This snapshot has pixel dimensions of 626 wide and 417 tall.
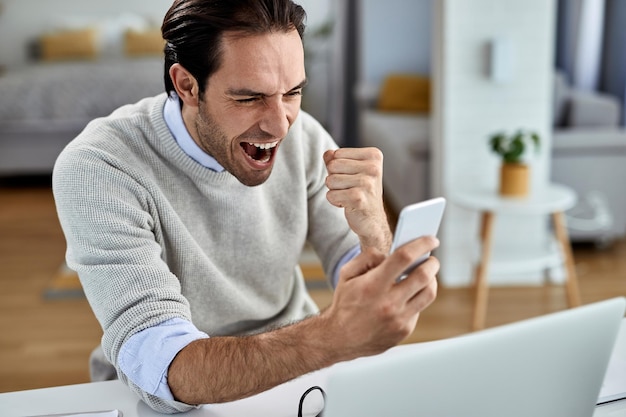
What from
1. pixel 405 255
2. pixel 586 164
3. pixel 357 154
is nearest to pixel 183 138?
pixel 357 154

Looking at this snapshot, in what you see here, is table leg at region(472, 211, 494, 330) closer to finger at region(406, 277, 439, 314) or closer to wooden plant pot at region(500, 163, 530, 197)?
wooden plant pot at region(500, 163, 530, 197)

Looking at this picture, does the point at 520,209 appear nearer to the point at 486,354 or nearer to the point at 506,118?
the point at 506,118

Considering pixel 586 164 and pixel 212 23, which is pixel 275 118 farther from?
pixel 586 164

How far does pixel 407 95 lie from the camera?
5.73 m

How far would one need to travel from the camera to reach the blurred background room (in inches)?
127

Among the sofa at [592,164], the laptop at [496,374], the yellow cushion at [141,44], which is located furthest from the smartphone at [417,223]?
the yellow cushion at [141,44]

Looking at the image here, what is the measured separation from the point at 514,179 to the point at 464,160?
0.32 meters

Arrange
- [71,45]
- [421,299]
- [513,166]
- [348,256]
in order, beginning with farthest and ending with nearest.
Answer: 1. [71,45]
2. [513,166]
3. [348,256]
4. [421,299]

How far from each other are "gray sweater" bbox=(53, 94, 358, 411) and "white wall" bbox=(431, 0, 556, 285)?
1.86 m

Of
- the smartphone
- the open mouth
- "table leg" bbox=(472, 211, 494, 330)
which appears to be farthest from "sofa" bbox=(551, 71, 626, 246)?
the smartphone

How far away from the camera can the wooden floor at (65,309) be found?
2.85 metres

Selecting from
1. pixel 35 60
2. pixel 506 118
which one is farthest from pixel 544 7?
pixel 35 60

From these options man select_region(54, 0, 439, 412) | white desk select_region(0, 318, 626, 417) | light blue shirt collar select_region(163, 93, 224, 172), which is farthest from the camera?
light blue shirt collar select_region(163, 93, 224, 172)

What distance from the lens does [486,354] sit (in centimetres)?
84
